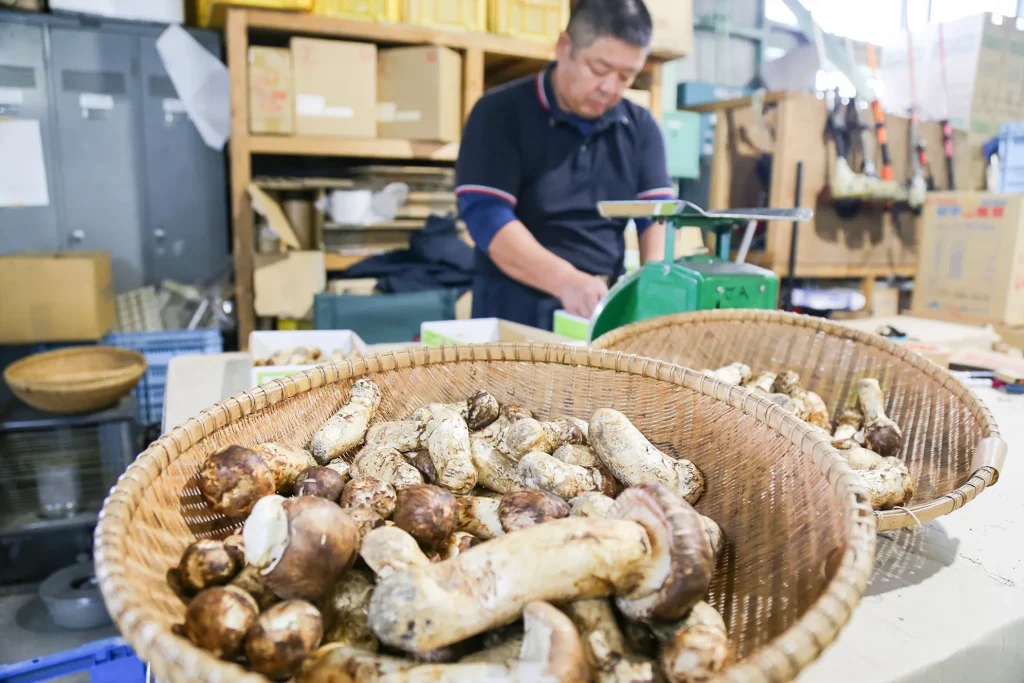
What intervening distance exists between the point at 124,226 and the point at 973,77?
4745 mm

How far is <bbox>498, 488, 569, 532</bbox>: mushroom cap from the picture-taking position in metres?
0.63

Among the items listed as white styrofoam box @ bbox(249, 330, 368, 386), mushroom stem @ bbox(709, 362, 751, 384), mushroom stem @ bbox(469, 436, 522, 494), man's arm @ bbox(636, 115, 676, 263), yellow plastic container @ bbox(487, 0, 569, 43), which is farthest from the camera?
yellow plastic container @ bbox(487, 0, 569, 43)

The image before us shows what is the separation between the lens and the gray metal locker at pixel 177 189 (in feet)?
9.16

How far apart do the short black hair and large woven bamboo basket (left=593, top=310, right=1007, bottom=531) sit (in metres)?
0.96

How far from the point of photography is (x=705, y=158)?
4.19m

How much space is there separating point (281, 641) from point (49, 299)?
2370 mm

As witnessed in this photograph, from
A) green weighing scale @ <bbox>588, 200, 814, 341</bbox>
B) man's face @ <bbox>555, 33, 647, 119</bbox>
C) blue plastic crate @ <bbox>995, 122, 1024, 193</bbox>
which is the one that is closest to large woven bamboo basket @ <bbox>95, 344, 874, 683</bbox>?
green weighing scale @ <bbox>588, 200, 814, 341</bbox>

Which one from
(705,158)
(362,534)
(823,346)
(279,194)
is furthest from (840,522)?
(705,158)

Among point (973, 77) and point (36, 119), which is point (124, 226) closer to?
point (36, 119)

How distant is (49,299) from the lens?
2.33m

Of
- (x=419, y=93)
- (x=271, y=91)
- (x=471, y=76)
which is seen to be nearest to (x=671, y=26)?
(x=471, y=76)

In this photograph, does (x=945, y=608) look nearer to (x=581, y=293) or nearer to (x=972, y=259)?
(x=581, y=293)

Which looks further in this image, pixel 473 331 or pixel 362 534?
pixel 473 331

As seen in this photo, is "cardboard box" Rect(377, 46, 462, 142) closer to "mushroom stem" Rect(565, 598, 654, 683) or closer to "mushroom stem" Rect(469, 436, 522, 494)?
"mushroom stem" Rect(469, 436, 522, 494)
